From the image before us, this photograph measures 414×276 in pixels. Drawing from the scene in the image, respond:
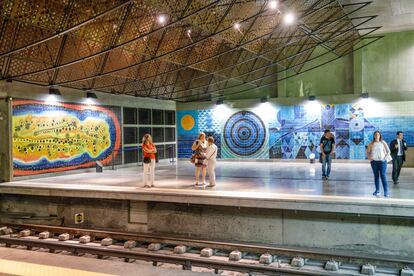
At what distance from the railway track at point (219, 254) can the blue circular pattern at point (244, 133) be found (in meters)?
14.4

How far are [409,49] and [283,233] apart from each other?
16.1 m

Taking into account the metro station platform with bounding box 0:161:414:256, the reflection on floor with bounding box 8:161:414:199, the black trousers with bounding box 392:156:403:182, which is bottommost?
the metro station platform with bounding box 0:161:414:256

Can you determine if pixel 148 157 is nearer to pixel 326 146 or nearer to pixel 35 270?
pixel 326 146

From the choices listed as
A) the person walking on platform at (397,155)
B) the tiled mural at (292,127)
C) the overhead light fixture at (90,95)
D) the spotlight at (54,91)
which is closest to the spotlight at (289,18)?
the person walking on platform at (397,155)

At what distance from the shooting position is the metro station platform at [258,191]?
9344mm

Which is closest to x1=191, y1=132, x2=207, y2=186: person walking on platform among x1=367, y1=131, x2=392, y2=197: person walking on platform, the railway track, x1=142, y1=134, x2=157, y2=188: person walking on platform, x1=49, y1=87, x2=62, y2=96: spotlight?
x1=142, y1=134, x2=157, y2=188: person walking on platform

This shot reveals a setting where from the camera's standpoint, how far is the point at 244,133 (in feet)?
78.9

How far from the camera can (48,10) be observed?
42.4 feet

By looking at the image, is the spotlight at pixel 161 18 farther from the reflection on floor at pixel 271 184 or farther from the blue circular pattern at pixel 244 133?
the blue circular pattern at pixel 244 133

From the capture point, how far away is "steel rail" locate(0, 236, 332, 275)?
772 cm

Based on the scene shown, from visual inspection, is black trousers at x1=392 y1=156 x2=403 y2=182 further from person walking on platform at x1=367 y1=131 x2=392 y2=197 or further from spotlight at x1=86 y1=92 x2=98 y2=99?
spotlight at x1=86 y1=92 x2=98 y2=99

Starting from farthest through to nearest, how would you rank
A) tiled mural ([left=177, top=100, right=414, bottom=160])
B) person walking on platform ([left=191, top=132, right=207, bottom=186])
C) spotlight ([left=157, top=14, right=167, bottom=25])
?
tiled mural ([left=177, top=100, right=414, bottom=160])
spotlight ([left=157, top=14, right=167, bottom=25])
person walking on platform ([left=191, top=132, right=207, bottom=186])

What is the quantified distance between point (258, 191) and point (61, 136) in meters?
9.61

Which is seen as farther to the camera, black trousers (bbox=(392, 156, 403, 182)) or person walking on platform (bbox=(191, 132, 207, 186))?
person walking on platform (bbox=(191, 132, 207, 186))
